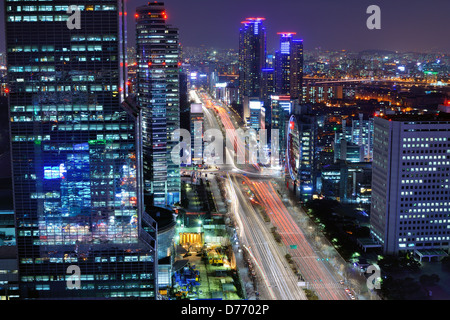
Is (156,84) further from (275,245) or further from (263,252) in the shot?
(263,252)

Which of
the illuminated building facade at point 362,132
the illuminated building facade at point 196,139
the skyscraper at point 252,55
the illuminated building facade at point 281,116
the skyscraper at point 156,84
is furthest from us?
the skyscraper at point 252,55

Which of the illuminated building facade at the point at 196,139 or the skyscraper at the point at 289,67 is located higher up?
the skyscraper at the point at 289,67

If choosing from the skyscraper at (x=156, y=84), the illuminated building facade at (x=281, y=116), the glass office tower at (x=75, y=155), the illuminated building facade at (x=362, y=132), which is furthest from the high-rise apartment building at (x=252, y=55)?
the glass office tower at (x=75, y=155)

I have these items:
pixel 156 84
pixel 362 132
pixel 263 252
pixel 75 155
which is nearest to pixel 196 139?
pixel 362 132

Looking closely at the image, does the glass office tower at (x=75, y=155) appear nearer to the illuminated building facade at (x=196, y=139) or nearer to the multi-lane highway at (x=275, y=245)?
the multi-lane highway at (x=275, y=245)

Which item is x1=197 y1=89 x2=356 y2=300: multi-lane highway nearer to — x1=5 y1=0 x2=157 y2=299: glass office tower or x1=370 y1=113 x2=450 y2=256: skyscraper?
x1=370 y1=113 x2=450 y2=256: skyscraper

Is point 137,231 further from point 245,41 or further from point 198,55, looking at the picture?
point 198,55
